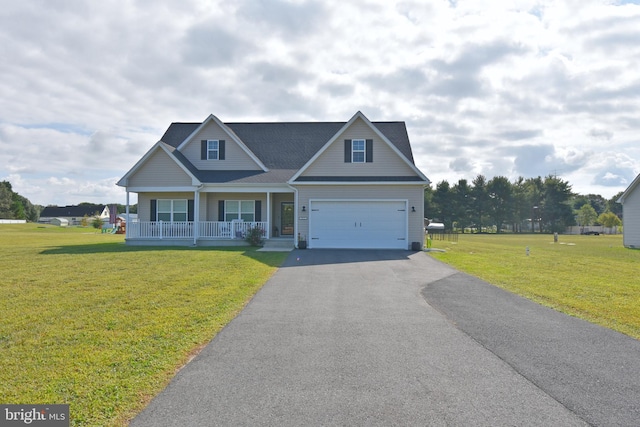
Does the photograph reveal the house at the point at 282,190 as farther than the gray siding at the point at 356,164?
No

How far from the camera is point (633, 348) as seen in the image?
5359 mm

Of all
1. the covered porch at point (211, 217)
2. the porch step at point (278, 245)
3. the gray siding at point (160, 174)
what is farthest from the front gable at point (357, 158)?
the gray siding at point (160, 174)

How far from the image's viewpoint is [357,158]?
63.2 feet

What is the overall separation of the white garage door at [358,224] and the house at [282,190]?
5 cm

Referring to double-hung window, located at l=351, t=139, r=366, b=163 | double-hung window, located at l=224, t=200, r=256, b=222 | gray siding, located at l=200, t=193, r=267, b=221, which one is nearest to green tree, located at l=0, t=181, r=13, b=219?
gray siding, located at l=200, t=193, r=267, b=221

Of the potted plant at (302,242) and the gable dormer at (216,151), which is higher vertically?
the gable dormer at (216,151)

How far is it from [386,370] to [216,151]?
19.3m

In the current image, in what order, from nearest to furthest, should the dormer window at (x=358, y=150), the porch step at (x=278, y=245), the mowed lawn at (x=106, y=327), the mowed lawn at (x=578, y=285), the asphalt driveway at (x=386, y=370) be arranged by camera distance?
1. the asphalt driveway at (x=386, y=370)
2. the mowed lawn at (x=106, y=327)
3. the mowed lawn at (x=578, y=285)
4. the porch step at (x=278, y=245)
5. the dormer window at (x=358, y=150)

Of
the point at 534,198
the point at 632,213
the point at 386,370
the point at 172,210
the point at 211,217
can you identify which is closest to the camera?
the point at 386,370

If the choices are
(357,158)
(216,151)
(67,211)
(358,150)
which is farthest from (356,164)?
(67,211)

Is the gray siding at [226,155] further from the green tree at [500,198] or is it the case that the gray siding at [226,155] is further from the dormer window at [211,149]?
the green tree at [500,198]

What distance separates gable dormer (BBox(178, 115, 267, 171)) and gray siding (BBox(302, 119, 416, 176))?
169 inches

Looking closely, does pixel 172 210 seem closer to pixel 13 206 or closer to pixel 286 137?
pixel 286 137

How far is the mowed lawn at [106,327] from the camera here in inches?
152
